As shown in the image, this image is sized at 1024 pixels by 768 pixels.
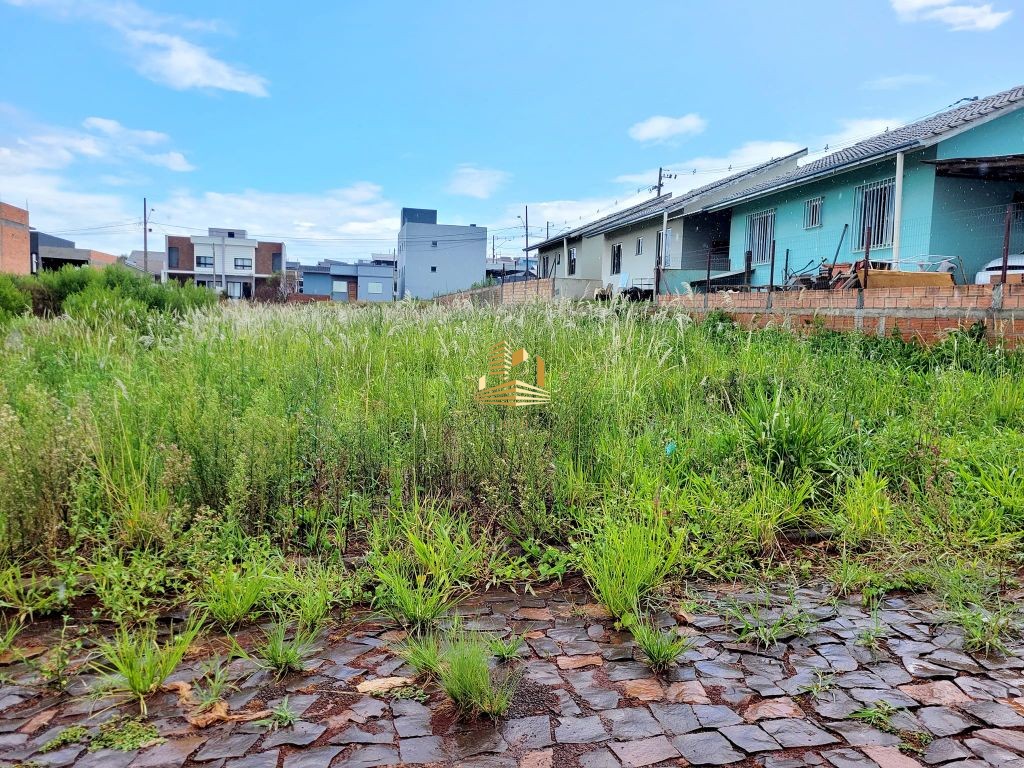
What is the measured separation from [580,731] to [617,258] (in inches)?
1012

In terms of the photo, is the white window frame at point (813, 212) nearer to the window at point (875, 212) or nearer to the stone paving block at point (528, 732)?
the window at point (875, 212)

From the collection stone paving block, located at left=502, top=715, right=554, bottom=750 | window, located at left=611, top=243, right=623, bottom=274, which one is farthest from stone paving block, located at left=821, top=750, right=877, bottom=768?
window, located at left=611, top=243, right=623, bottom=274

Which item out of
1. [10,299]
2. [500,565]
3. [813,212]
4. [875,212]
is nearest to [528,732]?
[500,565]

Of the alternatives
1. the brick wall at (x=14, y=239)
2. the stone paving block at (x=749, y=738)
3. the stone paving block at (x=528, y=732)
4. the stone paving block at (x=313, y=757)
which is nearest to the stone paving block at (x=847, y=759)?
the stone paving block at (x=749, y=738)

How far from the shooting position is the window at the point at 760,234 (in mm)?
18172

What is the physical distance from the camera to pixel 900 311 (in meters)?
6.24

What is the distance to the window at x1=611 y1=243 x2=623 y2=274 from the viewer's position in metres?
26.0

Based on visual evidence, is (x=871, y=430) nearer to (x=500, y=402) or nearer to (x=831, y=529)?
(x=831, y=529)

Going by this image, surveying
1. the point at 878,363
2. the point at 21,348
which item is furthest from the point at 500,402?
the point at 21,348

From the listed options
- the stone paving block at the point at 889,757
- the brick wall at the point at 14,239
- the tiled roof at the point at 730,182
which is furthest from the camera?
the brick wall at the point at 14,239

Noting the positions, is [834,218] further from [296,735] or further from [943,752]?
[296,735]

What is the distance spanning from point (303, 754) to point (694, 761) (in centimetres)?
107

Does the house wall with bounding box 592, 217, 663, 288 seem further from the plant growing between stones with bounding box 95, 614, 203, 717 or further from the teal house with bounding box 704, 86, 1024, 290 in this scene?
the plant growing between stones with bounding box 95, 614, 203, 717

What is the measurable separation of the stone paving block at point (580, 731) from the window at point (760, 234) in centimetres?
1801
